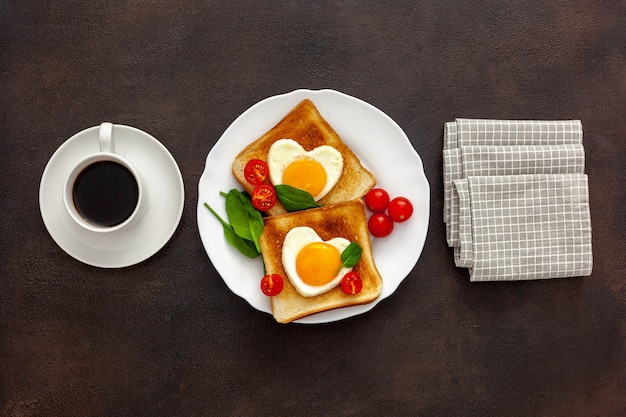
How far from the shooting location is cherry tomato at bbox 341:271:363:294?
1.88 m

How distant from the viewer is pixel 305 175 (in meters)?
1.91

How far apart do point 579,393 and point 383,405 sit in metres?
0.72

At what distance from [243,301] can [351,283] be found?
0.42 metres

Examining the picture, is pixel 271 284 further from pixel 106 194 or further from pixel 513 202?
pixel 513 202

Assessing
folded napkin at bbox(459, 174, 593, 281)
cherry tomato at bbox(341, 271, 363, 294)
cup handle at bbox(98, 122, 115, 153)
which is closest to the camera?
cup handle at bbox(98, 122, 115, 153)

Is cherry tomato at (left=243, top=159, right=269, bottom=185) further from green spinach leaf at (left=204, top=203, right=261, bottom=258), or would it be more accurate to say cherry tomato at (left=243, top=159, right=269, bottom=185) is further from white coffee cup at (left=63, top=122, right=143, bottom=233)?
white coffee cup at (left=63, top=122, right=143, bottom=233)

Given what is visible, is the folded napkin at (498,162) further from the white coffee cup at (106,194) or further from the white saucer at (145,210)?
the white coffee cup at (106,194)

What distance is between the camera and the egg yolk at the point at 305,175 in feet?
6.26

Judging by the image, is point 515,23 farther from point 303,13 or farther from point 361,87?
point 303,13

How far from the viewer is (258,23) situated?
2.10 m

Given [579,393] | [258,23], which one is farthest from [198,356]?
[579,393]

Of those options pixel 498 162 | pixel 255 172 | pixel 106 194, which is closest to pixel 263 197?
pixel 255 172

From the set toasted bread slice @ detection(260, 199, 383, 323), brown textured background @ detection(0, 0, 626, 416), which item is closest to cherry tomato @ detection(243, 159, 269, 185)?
toasted bread slice @ detection(260, 199, 383, 323)

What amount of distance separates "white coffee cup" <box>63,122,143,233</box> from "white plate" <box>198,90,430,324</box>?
0.71 ft
